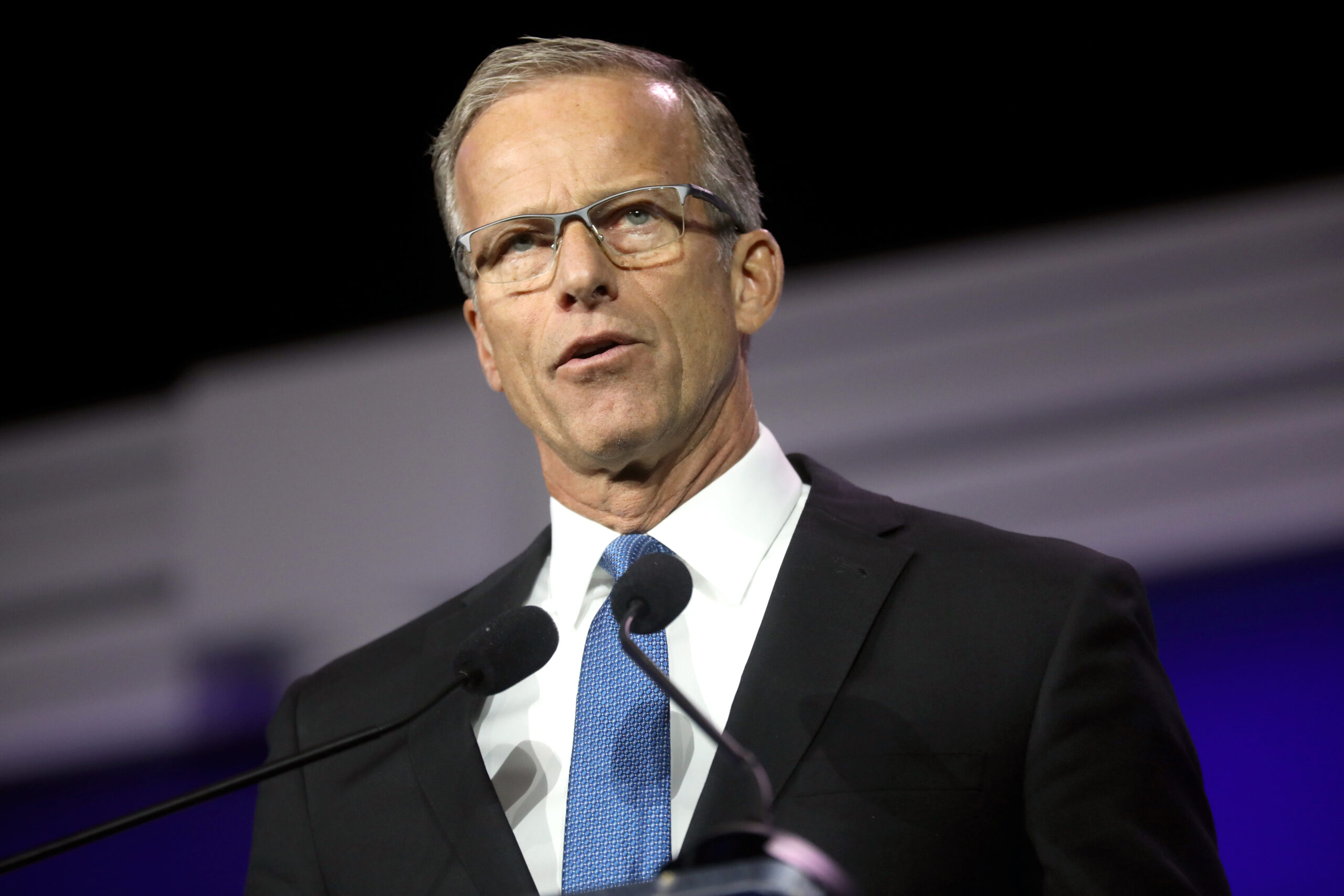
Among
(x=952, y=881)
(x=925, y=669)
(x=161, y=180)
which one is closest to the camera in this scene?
(x=952, y=881)

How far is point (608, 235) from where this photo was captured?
5.49ft

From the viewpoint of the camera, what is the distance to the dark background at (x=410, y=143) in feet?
8.04

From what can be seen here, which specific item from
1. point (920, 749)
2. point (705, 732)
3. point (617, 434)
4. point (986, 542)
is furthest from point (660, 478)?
point (705, 732)

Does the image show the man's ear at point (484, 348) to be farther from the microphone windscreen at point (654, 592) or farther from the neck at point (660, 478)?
the microphone windscreen at point (654, 592)

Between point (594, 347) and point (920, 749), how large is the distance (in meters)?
0.66

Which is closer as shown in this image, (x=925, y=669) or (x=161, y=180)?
(x=925, y=669)

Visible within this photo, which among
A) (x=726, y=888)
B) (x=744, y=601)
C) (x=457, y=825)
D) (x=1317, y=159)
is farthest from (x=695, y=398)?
(x=1317, y=159)

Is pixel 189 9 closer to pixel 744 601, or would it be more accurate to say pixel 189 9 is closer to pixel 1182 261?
pixel 744 601

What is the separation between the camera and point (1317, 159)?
2.44 m

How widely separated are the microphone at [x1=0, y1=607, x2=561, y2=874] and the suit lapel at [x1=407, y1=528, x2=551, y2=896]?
0.23 meters

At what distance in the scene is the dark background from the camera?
8.04ft

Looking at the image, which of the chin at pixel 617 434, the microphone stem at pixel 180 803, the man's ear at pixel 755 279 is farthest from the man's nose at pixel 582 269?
the microphone stem at pixel 180 803

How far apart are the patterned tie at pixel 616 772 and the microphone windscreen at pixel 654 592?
11 centimetres

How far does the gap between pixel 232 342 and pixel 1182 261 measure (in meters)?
2.19
